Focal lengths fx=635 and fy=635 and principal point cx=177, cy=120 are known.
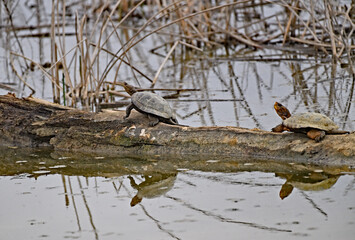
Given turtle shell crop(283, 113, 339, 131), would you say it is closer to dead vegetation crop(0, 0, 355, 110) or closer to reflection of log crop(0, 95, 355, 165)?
reflection of log crop(0, 95, 355, 165)

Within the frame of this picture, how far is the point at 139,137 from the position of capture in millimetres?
5781

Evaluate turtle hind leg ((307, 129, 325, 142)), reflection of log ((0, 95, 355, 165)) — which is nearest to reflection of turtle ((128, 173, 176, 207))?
reflection of log ((0, 95, 355, 165))

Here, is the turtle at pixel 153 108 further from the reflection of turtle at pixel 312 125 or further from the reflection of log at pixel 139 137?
the reflection of turtle at pixel 312 125

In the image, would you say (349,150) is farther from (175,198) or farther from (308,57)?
(308,57)

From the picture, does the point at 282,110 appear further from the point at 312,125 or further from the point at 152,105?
the point at 152,105

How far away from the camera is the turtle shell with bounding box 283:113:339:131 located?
5.03m

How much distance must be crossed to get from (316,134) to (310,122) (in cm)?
12

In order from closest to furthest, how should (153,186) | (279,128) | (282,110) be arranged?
(153,186) → (279,128) → (282,110)

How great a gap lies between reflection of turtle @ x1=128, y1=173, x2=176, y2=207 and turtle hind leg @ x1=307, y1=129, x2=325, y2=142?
1147 mm

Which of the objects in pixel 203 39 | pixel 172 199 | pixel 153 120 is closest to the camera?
pixel 172 199

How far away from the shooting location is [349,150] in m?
5.01

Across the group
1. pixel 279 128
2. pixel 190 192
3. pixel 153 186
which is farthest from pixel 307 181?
pixel 153 186

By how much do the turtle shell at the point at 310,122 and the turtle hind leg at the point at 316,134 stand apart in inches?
2.2

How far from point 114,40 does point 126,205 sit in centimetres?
960
